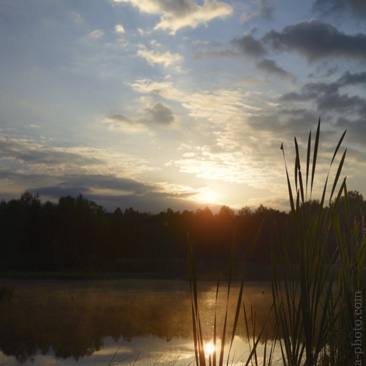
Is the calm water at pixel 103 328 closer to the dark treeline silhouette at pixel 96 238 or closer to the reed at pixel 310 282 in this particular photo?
the reed at pixel 310 282

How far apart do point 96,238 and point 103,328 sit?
91.2 ft

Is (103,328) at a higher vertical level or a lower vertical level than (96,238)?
lower

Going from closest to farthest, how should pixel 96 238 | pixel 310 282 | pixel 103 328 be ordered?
pixel 310 282, pixel 103 328, pixel 96 238

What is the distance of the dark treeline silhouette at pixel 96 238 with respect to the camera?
1308 inches

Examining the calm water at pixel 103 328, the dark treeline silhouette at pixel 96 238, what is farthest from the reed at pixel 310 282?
the dark treeline silhouette at pixel 96 238

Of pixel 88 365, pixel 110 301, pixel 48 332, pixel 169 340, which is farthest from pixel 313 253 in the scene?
pixel 110 301

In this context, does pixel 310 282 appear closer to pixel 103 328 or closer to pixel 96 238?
pixel 103 328

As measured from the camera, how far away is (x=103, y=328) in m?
9.57

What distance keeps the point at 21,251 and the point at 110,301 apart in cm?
2593

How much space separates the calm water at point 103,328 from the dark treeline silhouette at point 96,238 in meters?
12.9

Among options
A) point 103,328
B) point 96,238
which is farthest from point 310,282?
point 96,238

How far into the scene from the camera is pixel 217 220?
155ft

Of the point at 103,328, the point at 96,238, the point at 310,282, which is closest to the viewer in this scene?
the point at 310,282

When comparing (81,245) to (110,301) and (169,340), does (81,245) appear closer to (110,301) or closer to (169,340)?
(110,301)
